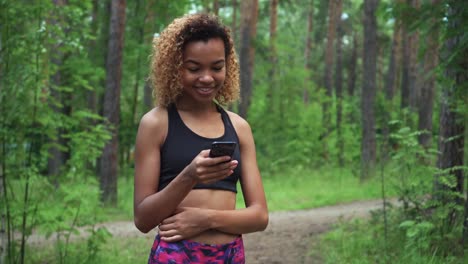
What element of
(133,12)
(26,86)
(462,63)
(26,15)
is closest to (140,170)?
(26,86)

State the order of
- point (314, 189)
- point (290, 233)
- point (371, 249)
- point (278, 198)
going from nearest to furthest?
point (371, 249) → point (290, 233) → point (278, 198) → point (314, 189)

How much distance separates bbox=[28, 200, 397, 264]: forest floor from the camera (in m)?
8.41

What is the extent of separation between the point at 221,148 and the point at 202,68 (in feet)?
1.64

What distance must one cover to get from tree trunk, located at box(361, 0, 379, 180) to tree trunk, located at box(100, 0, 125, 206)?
735cm

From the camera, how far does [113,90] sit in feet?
46.9

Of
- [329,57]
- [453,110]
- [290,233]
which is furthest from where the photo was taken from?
[329,57]

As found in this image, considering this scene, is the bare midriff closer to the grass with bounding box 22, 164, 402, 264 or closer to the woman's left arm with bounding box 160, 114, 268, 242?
the woman's left arm with bounding box 160, 114, 268, 242

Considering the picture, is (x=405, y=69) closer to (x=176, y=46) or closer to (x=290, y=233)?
(x=290, y=233)

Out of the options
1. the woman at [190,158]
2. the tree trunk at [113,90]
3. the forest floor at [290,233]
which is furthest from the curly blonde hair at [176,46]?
the tree trunk at [113,90]

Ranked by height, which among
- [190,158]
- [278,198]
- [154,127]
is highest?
[154,127]

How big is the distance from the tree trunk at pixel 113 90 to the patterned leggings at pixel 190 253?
11550 millimetres

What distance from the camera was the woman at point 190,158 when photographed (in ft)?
8.27

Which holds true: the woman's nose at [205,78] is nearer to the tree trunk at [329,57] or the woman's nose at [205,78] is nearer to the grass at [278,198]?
the grass at [278,198]

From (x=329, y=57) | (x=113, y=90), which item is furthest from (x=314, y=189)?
(x=329, y=57)
